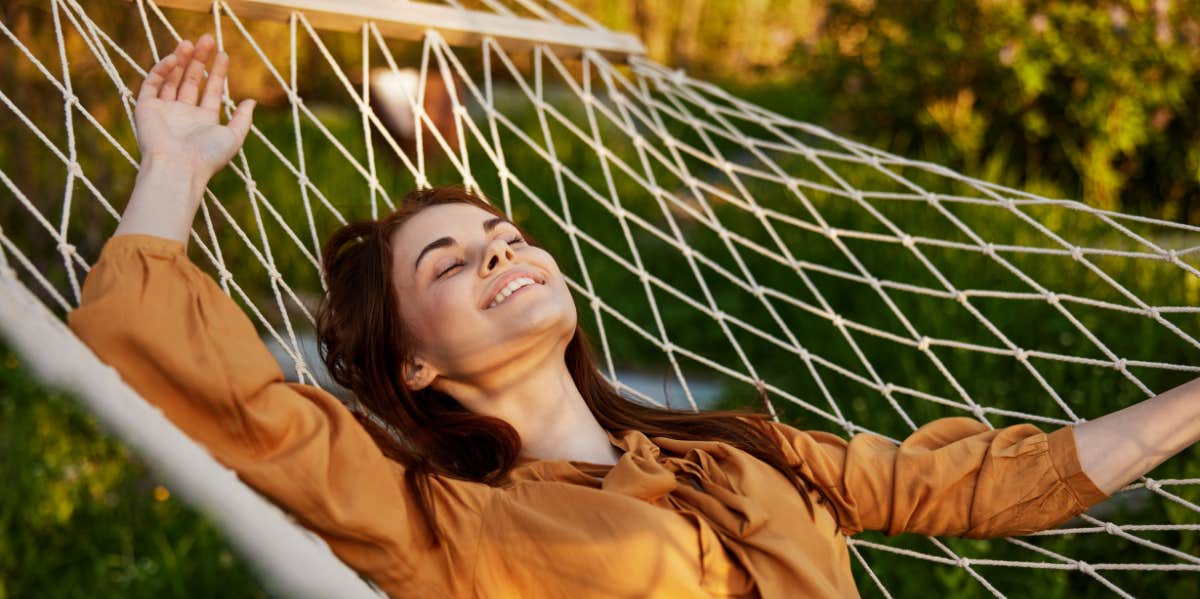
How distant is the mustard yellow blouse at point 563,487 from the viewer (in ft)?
3.83

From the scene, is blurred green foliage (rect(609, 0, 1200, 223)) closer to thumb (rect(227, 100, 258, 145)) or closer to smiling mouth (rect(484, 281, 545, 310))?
smiling mouth (rect(484, 281, 545, 310))

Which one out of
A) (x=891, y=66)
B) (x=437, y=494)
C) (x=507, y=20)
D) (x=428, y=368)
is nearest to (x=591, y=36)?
(x=507, y=20)

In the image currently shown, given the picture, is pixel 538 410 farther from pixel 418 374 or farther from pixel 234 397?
pixel 234 397

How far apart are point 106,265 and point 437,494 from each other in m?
0.38

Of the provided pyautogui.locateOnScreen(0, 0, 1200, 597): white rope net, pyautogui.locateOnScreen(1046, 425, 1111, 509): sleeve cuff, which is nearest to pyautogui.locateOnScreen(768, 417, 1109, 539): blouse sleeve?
pyautogui.locateOnScreen(1046, 425, 1111, 509): sleeve cuff

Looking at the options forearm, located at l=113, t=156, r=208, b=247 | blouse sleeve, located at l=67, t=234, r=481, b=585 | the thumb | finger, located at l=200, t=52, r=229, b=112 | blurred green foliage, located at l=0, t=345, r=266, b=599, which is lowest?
blurred green foliage, located at l=0, t=345, r=266, b=599

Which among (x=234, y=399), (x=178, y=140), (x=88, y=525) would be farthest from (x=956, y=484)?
(x=88, y=525)

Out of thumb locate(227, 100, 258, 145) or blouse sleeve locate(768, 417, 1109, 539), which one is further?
blouse sleeve locate(768, 417, 1109, 539)

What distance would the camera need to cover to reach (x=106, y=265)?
1.19m

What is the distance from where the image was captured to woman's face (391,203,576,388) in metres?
1.44

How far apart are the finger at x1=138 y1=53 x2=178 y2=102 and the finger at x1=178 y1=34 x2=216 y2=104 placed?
18 millimetres

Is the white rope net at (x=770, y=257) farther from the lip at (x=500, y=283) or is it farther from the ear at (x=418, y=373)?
the lip at (x=500, y=283)

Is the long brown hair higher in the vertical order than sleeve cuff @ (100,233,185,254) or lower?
lower

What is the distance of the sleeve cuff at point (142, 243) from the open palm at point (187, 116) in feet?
0.37
